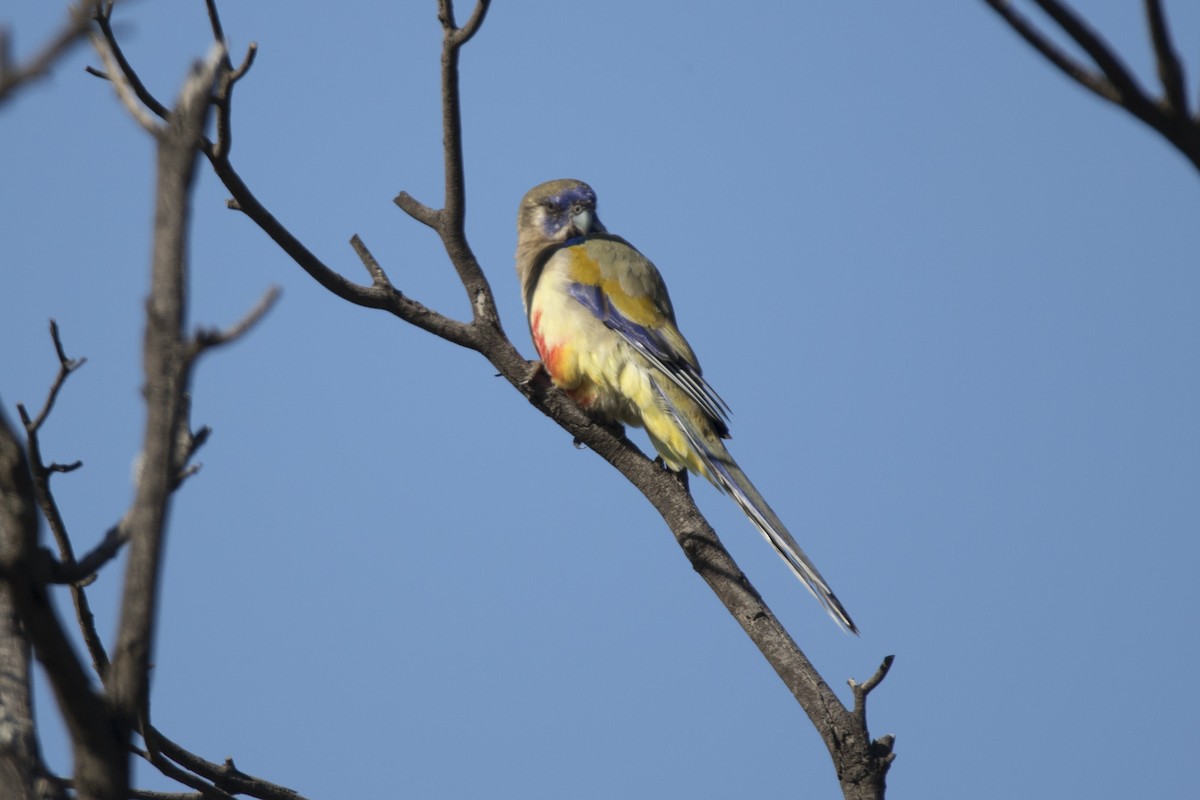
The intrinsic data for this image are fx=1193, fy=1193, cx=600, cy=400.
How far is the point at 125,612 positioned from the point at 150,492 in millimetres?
220

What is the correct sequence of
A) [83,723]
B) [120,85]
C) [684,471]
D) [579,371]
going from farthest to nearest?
[579,371], [684,471], [120,85], [83,723]

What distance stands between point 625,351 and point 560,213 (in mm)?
1783

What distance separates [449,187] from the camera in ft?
18.3

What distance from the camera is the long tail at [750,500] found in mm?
5523

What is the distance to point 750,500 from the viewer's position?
6293 millimetres

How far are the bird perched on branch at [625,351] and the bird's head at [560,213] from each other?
166 mm

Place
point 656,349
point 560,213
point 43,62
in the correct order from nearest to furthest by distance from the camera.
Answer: point 43,62 < point 656,349 < point 560,213

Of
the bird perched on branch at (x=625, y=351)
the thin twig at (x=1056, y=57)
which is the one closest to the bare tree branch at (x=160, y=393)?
the thin twig at (x=1056, y=57)

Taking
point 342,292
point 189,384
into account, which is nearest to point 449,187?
point 342,292

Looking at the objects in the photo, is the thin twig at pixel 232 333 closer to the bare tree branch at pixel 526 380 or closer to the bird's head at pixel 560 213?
the bare tree branch at pixel 526 380

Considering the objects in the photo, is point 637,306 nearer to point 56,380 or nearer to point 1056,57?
point 56,380

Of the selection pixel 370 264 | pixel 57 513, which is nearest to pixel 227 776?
pixel 57 513

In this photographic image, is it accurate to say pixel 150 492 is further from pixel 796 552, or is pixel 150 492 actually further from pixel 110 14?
pixel 796 552

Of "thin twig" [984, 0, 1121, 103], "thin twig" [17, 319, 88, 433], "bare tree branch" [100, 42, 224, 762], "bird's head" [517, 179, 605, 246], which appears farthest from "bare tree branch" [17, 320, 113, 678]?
"bird's head" [517, 179, 605, 246]
